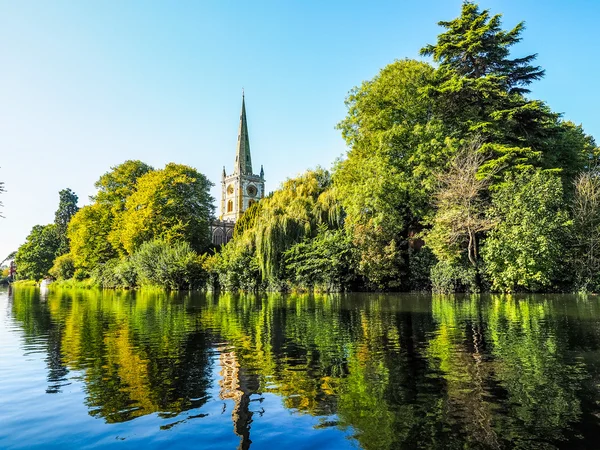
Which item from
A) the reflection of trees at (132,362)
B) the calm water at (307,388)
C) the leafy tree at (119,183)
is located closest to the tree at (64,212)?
the leafy tree at (119,183)

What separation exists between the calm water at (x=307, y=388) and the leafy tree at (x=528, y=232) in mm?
13386

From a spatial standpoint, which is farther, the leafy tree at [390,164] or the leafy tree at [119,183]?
the leafy tree at [119,183]

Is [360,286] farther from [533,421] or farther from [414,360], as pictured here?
[533,421]

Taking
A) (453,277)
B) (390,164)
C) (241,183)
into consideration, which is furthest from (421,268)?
(241,183)

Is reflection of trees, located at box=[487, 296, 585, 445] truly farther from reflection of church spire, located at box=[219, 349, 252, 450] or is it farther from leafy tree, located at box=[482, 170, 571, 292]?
leafy tree, located at box=[482, 170, 571, 292]

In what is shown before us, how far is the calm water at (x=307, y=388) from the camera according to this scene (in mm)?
4961

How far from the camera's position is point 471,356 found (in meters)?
8.69

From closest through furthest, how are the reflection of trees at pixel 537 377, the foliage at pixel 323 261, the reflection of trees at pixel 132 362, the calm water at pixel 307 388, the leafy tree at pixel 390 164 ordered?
the calm water at pixel 307 388 < the reflection of trees at pixel 537 377 < the reflection of trees at pixel 132 362 < the leafy tree at pixel 390 164 < the foliage at pixel 323 261

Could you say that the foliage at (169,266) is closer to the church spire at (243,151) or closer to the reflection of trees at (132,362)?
the reflection of trees at (132,362)

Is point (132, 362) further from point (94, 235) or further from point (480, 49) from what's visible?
point (94, 235)

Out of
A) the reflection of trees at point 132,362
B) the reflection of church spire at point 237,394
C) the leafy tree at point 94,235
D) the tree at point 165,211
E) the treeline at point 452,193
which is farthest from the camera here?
the leafy tree at point 94,235

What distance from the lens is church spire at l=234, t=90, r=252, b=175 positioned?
370ft

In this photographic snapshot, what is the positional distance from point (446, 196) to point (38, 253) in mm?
74546

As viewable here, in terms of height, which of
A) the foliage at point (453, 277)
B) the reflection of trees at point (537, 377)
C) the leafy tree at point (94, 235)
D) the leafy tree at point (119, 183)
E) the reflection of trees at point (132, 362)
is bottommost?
the reflection of trees at point (537, 377)
